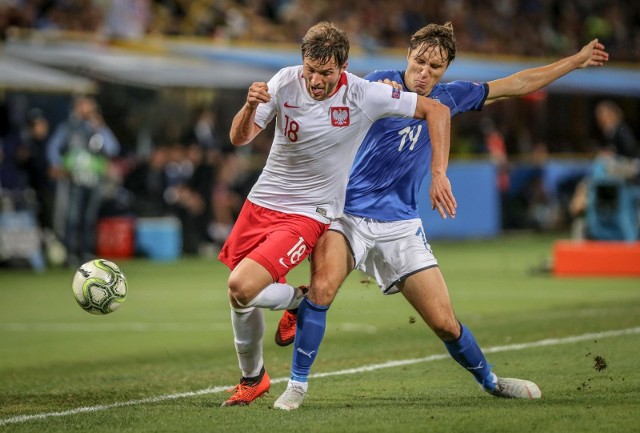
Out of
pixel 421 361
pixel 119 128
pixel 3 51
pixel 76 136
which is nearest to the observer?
pixel 421 361

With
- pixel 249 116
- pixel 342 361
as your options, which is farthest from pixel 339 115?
pixel 342 361

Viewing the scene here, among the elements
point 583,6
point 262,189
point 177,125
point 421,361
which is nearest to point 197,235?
point 177,125

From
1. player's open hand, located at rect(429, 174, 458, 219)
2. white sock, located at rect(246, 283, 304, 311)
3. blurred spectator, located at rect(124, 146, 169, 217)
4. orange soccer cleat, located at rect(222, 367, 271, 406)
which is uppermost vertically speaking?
player's open hand, located at rect(429, 174, 458, 219)

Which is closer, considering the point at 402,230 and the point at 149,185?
the point at 402,230

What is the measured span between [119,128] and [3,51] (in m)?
2.73

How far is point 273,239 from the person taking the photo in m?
7.18

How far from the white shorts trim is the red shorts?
0.62ft

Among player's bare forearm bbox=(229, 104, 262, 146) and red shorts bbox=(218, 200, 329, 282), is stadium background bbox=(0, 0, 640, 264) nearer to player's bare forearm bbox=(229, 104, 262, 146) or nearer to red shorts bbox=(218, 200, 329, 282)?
red shorts bbox=(218, 200, 329, 282)

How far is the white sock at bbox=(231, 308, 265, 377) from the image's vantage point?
7359mm

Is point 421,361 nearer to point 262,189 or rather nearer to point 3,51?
point 262,189

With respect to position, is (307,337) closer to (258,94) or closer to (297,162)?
(297,162)

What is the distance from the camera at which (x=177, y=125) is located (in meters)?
23.6

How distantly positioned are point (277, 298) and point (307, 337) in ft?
0.98

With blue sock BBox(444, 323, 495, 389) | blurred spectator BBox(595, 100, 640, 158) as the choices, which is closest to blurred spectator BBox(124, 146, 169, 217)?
blurred spectator BBox(595, 100, 640, 158)
